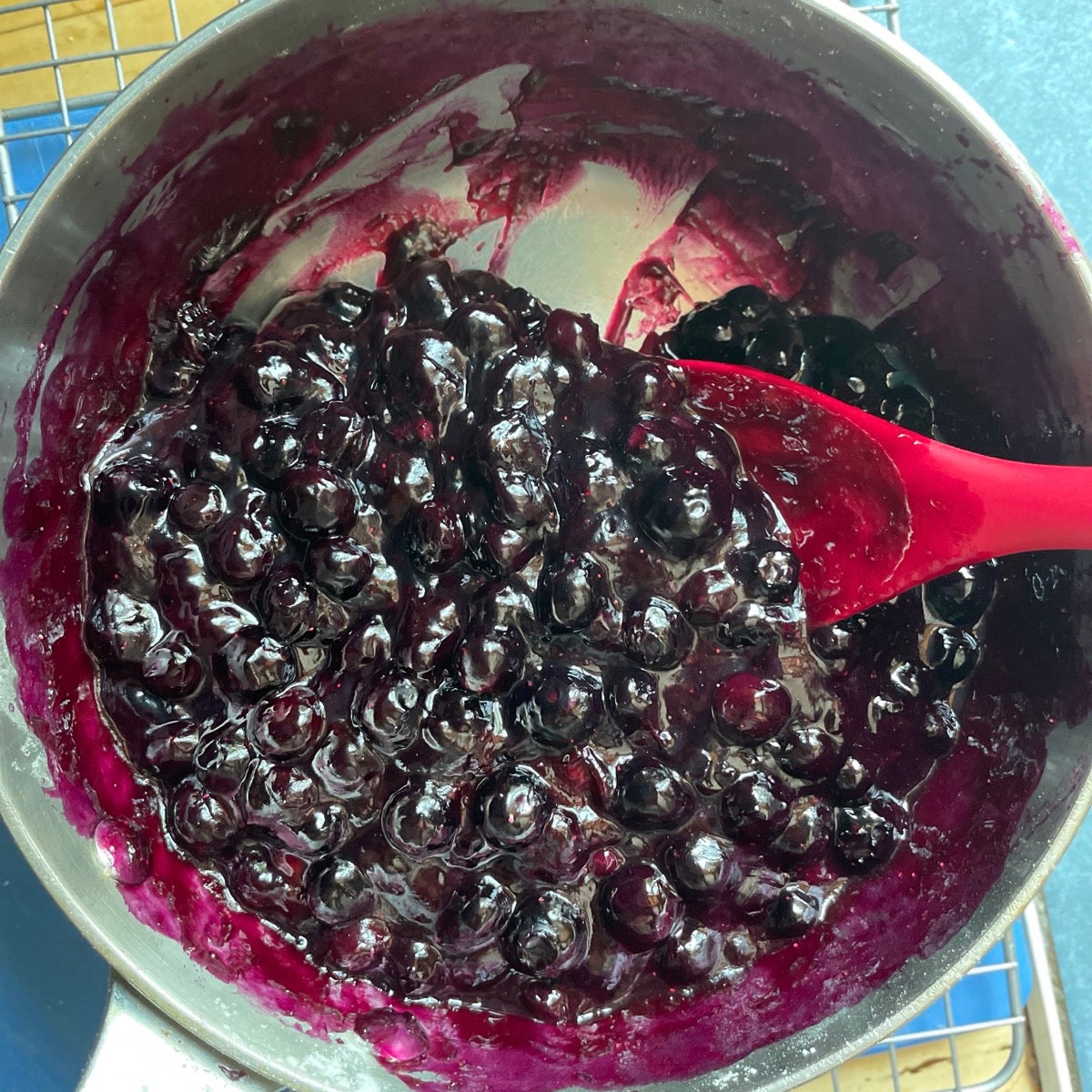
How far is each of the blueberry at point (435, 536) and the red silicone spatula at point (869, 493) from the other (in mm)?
266

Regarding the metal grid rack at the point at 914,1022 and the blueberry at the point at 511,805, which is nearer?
the blueberry at the point at 511,805

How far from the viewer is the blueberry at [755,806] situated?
83cm

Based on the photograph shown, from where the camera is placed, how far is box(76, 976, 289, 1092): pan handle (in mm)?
663

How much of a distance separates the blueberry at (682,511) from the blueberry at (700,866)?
250 mm

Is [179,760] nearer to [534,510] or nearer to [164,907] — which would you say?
[164,907]

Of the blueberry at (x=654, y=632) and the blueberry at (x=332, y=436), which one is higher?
the blueberry at (x=332, y=436)

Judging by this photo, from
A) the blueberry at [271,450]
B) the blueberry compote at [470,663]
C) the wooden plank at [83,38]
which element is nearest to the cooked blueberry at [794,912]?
the blueberry compote at [470,663]

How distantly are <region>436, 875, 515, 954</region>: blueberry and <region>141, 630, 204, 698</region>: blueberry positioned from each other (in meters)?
0.29

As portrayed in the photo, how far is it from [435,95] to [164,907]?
2.42ft

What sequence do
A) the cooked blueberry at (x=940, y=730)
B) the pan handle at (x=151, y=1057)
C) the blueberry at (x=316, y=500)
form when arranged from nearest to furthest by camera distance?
the pan handle at (x=151, y=1057) < the blueberry at (x=316, y=500) < the cooked blueberry at (x=940, y=730)

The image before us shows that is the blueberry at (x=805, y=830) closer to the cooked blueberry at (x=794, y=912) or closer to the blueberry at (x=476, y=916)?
the cooked blueberry at (x=794, y=912)

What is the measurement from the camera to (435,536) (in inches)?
30.8

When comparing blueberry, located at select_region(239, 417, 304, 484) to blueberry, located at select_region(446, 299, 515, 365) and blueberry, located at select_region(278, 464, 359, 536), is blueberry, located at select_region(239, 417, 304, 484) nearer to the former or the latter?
blueberry, located at select_region(278, 464, 359, 536)

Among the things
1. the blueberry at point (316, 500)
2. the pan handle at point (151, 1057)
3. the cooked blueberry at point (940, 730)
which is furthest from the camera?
the cooked blueberry at point (940, 730)
